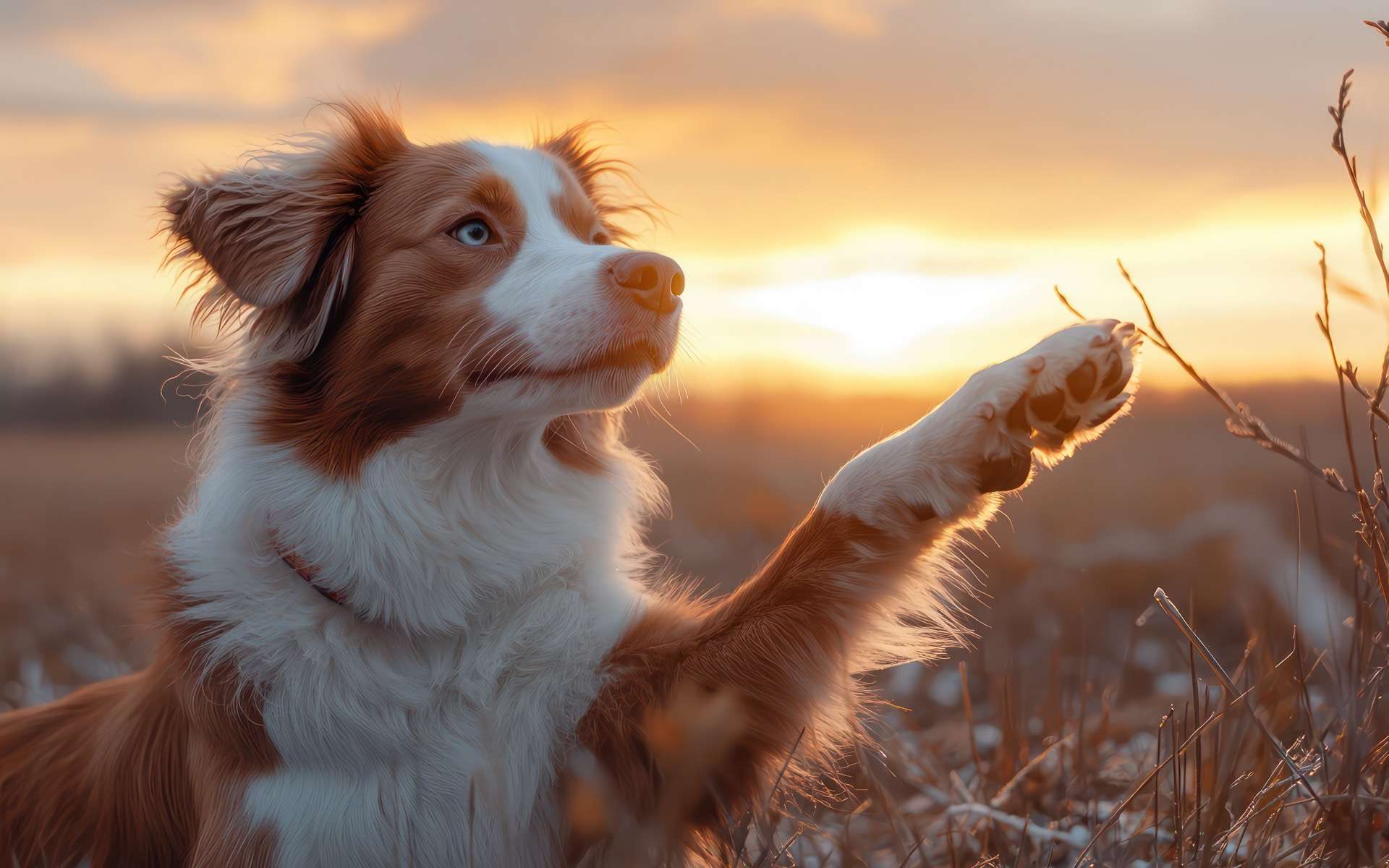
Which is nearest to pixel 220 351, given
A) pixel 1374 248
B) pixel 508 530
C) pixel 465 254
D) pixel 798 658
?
pixel 465 254

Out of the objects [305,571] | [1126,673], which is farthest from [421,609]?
[1126,673]

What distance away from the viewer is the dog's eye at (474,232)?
3.31 meters

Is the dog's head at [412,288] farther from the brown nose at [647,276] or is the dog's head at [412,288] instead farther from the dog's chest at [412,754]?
the dog's chest at [412,754]

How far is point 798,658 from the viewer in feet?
8.70

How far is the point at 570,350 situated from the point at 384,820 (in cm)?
130

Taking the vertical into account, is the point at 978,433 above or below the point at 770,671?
above

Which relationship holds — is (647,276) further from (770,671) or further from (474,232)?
(770,671)

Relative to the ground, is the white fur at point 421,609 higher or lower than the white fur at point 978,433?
lower

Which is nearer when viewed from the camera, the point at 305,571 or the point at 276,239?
the point at 305,571

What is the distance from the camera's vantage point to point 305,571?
118 inches

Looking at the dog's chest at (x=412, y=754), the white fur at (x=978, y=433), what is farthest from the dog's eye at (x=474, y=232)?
the white fur at (x=978, y=433)

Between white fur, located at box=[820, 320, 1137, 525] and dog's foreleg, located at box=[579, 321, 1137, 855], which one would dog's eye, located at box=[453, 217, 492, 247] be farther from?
white fur, located at box=[820, 320, 1137, 525]

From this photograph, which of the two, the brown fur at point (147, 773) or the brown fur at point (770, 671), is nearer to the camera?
the brown fur at point (770, 671)

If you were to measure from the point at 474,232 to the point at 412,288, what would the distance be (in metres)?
0.26
